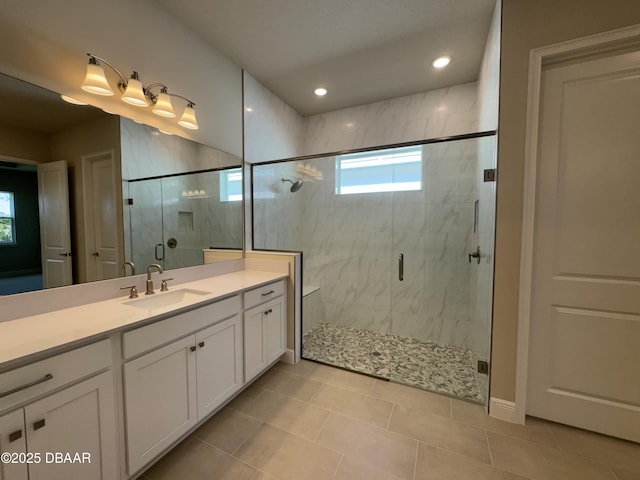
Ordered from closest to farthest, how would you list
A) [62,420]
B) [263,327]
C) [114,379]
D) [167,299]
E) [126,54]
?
1. [62,420]
2. [114,379]
3. [126,54]
4. [167,299]
5. [263,327]

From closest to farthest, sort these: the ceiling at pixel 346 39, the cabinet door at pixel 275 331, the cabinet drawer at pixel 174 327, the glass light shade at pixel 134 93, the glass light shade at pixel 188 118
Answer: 1. the cabinet drawer at pixel 174 327
2. the glass light shade at pixel 134 93
3. the ceiling at pixel 346 39
4. the glass light shade at pixel 188 118
5. the cabinet door at pixel 275 331

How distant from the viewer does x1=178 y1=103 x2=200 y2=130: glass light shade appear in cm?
193

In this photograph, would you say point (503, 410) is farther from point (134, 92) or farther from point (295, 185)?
point (134, 92)

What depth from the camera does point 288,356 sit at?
7.97ft

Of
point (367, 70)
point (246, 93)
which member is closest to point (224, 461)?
point (246, 93)

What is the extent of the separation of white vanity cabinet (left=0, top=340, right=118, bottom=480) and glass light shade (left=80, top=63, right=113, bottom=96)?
135 cm

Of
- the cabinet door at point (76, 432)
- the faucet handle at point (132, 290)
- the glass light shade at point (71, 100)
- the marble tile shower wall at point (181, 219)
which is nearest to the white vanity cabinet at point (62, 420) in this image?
the cabinet door at point (76, 432)

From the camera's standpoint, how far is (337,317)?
3381mm

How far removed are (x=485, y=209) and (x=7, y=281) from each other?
9.47 feet

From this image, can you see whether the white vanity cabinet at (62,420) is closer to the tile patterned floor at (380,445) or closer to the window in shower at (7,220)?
the tile patterned floor at (380,445)

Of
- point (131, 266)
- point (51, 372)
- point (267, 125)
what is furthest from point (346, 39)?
point (51, 372)

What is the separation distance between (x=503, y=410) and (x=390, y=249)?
5.70 ft

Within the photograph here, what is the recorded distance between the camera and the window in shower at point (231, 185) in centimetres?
239

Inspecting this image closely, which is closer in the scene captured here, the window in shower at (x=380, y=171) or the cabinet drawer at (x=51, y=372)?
the cabinet drawer at (x=51, y=372)
